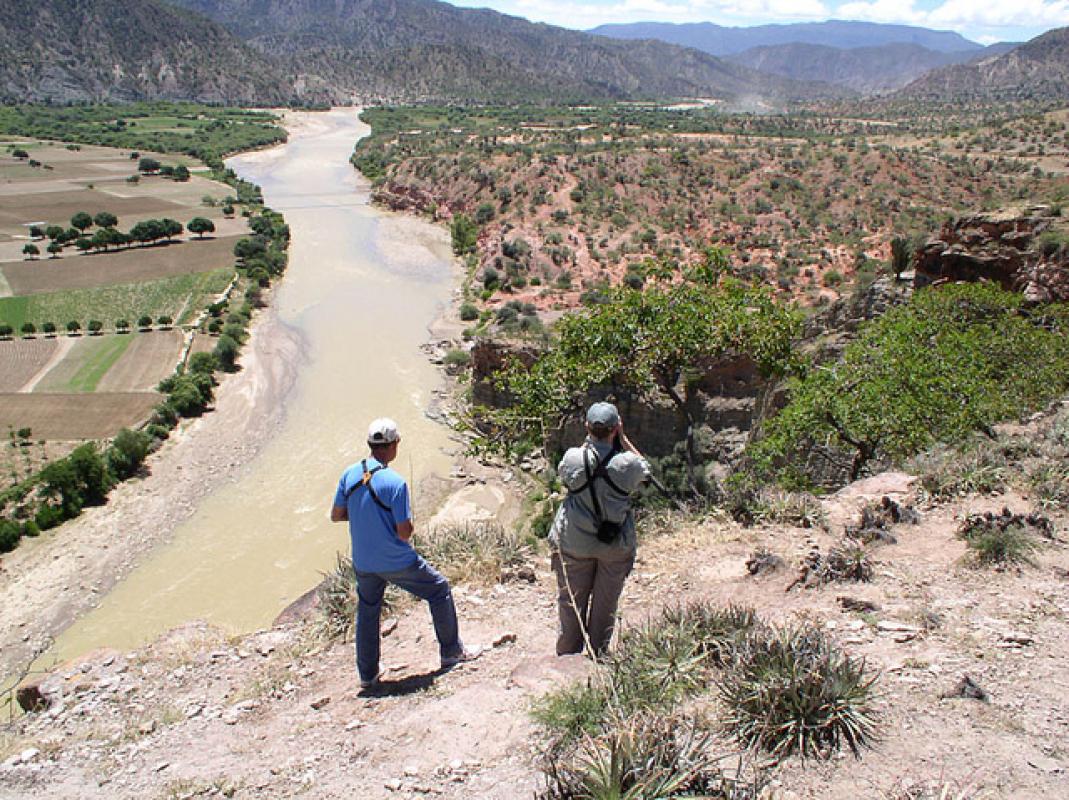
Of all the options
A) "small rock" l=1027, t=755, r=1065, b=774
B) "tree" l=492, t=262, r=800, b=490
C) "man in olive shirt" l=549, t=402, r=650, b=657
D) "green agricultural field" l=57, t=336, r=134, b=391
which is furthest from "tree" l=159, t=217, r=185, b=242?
"small rock" l=1027, t=755, r=1065, b=774

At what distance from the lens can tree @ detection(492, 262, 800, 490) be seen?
11773mm

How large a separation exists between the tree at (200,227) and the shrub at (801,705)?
59481mm

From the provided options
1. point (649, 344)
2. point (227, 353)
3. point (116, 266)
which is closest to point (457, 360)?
point (227, 353)

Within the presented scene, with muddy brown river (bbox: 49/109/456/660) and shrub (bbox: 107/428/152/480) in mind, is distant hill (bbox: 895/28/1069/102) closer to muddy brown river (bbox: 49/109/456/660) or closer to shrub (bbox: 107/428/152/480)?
muddy brown river (bbox: 49/109/456/660)

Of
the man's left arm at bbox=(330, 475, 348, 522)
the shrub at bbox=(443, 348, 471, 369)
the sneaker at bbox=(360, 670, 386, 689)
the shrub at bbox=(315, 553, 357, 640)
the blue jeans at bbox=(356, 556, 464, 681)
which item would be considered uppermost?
the man's left arm at bbox=(330, 475, 348, 522)

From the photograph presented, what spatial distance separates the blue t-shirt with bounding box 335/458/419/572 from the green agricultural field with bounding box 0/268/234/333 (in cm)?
3617

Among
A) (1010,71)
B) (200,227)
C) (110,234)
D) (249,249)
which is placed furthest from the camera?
(1010,71)

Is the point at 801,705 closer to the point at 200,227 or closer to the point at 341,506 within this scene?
the point at 341,506

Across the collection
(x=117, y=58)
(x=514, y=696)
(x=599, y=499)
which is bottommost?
(x=514, y=696)

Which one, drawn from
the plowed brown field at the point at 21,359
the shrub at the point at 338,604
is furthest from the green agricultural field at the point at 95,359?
the shrub at the point at 338,604

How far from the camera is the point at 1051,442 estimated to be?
346 inches

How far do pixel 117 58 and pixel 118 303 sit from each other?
142 metres

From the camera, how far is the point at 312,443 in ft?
85.1

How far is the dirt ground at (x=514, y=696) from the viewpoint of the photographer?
160 inches
